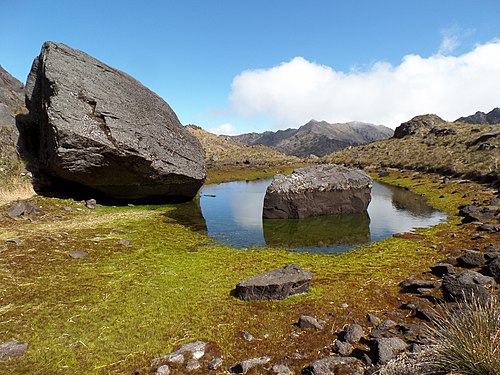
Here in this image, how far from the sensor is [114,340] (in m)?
8.92

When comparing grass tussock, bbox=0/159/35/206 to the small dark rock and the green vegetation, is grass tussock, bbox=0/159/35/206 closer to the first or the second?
the small dark rock

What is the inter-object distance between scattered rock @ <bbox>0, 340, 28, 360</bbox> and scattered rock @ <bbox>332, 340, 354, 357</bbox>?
8183 mm

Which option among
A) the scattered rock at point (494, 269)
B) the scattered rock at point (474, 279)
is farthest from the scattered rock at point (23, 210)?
the scattered rock at point (494, 269)

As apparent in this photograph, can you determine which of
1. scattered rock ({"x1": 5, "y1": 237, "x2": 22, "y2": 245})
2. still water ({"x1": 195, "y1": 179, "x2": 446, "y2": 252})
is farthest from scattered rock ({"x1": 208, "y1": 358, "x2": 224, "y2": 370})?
scattered rock ({"x1": 5, "y1": 237, "x2": 22, "y2": 245})

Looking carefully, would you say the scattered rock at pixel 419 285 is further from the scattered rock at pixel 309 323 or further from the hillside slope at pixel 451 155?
the hillside slope at pixel 451 155

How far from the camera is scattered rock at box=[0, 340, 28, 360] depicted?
8.12 m

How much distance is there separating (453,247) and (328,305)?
10973 mm

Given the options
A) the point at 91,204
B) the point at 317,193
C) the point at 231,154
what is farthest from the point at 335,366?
the point at 231,154

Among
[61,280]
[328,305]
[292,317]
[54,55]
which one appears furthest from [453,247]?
[54,55]

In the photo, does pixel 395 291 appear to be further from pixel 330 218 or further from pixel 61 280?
pixel 330 218

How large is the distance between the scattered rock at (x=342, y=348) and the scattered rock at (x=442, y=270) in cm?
758

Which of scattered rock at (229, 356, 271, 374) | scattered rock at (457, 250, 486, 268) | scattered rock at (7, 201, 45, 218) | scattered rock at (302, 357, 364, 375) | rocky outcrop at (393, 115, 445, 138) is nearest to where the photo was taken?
scattered rock at (302, 357, 364, 375)

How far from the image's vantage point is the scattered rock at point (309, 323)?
9.57 m

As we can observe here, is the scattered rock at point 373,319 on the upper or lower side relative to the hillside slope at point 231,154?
lower
